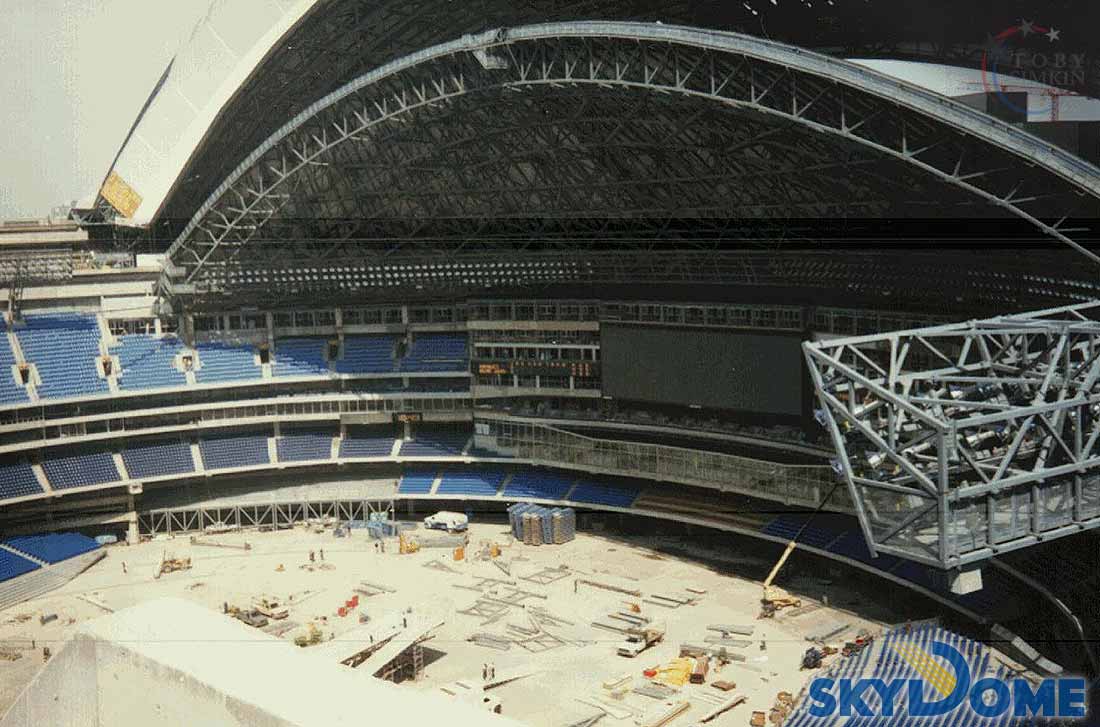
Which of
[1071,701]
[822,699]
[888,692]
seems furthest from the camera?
[822,699]

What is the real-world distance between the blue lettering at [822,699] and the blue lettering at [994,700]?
12.7 feet

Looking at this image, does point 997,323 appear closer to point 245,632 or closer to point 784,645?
point 784,645

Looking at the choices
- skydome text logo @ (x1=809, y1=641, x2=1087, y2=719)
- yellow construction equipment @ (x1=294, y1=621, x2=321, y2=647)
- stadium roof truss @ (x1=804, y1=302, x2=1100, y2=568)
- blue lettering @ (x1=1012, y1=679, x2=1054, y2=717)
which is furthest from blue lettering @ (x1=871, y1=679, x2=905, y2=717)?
yellow construction equipment @ (x1=294, y1=621, x2=321, y2=647)

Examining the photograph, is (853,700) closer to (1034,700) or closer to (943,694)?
(943,694)

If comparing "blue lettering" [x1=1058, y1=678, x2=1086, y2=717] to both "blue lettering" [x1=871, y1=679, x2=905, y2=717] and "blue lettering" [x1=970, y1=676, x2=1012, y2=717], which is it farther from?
"blue lettering" [x1=871, y1=679, x2=905, y2=717]

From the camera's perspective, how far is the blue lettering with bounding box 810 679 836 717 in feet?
118

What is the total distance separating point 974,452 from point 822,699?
9.35 m

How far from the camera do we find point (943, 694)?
116ft

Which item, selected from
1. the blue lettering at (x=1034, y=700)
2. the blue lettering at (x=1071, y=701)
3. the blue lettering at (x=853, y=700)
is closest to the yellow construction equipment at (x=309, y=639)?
the blue lettering at (x=853, y=700)

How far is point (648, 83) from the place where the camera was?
47.7 meters

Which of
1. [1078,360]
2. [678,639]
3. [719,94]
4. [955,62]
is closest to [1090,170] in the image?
[1078,360]

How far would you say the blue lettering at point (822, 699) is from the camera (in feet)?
118

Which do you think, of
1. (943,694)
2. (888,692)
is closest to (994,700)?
(943,694)

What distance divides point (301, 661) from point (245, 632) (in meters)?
2.82
